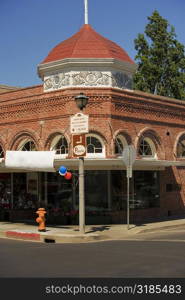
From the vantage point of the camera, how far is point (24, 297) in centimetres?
720

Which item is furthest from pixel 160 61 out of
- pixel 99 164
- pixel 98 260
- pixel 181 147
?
pixel 98 260

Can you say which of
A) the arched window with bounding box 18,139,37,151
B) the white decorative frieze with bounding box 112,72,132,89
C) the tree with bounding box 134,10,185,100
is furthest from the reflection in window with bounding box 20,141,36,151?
the tree with bounding box 134,10,185,100

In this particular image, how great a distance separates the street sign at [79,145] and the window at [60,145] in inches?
171

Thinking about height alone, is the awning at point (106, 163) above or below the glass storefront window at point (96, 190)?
above

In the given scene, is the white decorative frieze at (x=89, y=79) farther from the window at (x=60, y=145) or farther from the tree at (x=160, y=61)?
the tree at (x=160, y=61)

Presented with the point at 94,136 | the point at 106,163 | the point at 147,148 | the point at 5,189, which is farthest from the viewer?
the point at 5,189

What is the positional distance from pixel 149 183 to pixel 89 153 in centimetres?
392

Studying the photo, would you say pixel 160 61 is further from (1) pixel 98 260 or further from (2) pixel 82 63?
(1) pixel 98 260

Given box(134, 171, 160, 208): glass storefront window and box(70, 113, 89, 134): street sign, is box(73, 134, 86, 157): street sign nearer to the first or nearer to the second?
box(70, 113, 89, 134): street sign

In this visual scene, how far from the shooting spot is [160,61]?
42656 mm

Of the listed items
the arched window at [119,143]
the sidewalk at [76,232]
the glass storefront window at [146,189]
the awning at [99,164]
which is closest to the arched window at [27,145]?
the awning at [99,164]

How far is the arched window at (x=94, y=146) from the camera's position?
20297mm

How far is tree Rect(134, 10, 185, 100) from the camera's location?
41.8 m

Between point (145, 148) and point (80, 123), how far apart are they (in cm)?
698
